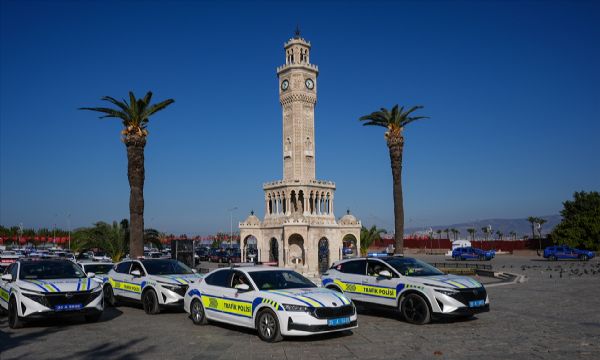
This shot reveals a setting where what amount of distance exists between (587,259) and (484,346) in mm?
44959

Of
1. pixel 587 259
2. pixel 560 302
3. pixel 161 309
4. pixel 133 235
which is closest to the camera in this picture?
pixel 161 309

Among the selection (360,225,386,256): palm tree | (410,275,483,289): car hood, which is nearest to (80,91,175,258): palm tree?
(410,275,483,289): car hood

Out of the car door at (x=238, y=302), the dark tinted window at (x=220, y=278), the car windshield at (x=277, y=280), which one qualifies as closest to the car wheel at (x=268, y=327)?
the car door at (x=238, y=302)

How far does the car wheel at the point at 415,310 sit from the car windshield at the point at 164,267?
264 inches

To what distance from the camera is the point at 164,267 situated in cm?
1573

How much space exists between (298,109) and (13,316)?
1677 inches

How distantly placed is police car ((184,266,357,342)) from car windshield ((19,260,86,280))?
3292 millimetres

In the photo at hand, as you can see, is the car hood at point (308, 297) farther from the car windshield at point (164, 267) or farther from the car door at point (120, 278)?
the car door at point (120, 278)

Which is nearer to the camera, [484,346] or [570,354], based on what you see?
[570,354]

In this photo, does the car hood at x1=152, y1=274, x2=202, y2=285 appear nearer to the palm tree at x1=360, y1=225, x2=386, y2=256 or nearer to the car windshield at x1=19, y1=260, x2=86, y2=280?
the car windshield at x1=19, y1=260, x2=86, y2=280

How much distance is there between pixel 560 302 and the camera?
53.2 ft

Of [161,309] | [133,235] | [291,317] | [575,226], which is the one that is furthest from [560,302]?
[575,226]

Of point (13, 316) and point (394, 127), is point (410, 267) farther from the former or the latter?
point (394, 127)

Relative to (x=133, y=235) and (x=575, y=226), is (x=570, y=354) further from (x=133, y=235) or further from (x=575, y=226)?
(x=575, y=226)
